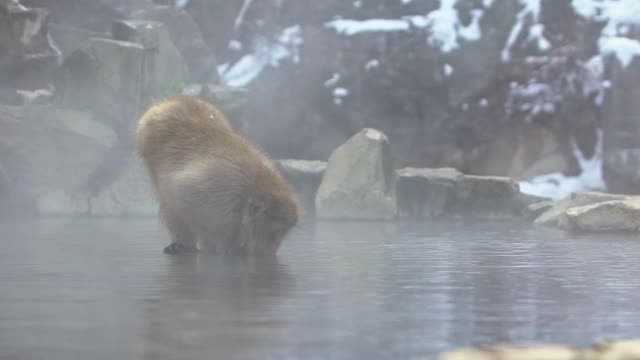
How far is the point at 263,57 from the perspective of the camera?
23750 mm

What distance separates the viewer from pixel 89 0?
924 inches

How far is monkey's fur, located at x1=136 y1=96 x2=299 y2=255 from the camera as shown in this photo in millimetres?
9320

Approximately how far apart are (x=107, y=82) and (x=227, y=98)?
176cm

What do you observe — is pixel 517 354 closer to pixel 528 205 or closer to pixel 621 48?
pixel 528 205

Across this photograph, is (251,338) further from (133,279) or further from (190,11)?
(190,11)

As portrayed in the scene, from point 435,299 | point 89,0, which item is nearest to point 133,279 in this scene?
point 435,299

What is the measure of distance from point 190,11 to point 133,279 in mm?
17604

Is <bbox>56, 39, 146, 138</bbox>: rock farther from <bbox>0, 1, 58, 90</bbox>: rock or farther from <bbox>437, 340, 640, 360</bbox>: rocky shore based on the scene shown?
<bbox>437, 340, 640, 360</bbox>: rocky shore

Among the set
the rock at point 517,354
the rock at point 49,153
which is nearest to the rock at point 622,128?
the rock at point 49,153

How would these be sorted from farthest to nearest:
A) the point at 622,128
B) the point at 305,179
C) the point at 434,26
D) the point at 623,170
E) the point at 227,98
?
the point at 434,26, the point at 622,128, the point at 623,170, the point at 227,98, the point at 305,179

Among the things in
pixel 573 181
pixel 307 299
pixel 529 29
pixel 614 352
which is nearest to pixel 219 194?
pixel 307 299

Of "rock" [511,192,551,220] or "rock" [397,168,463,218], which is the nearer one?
"rock" [511,192,551,220]

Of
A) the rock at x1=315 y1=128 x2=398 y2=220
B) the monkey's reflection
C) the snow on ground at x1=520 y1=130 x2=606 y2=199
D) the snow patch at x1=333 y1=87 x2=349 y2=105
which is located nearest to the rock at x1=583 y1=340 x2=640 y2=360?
the monkey's reflection

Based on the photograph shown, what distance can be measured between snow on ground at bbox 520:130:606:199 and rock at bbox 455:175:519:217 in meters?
1.83
